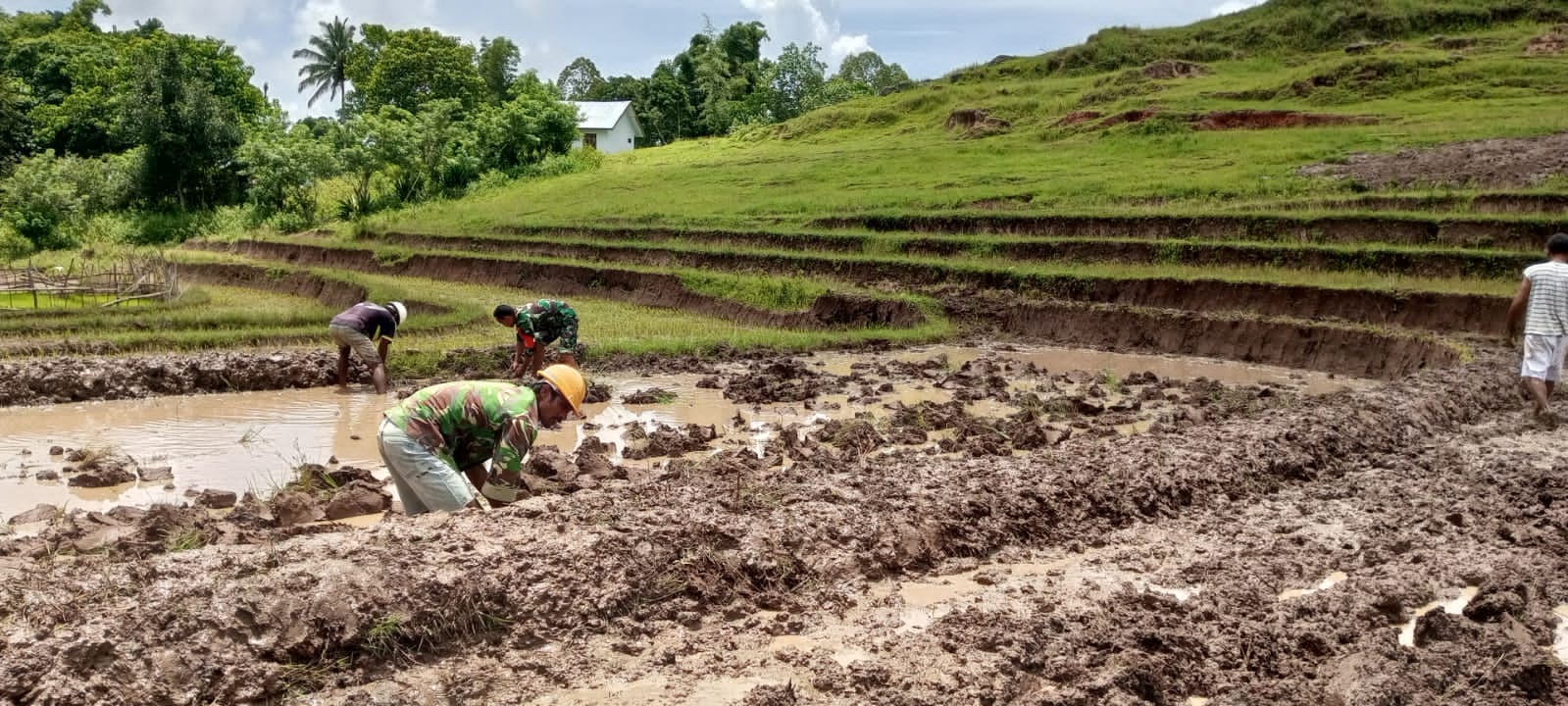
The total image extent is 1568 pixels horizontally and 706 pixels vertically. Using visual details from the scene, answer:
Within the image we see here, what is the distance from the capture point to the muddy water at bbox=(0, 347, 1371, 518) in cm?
812

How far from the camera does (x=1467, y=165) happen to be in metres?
20.7

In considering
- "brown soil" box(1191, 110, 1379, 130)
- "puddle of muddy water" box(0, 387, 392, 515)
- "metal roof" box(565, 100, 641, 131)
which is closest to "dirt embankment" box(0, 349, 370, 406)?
"puddle of muddy water" box(0, 387, 392, 515)

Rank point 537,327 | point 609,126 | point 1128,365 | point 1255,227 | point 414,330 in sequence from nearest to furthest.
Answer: point 537,327, point 1128,365, point 414,330, point 1255,227, point 609,126

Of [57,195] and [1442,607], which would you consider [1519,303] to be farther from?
[57,195]

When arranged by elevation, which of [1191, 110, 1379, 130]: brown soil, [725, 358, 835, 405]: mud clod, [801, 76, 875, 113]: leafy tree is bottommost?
[725, 358, 835, 405]: mud clod

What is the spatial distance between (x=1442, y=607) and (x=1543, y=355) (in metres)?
5.19

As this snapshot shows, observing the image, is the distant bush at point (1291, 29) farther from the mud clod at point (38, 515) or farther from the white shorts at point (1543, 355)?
the mud clod at point (38, 515)

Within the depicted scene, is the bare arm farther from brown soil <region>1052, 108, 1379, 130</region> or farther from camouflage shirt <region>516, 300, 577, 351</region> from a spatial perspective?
brown soil <region>1052, 108, 1379, 130</region>

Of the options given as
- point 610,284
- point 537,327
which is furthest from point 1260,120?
point 537,327

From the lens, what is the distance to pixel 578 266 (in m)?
23.8

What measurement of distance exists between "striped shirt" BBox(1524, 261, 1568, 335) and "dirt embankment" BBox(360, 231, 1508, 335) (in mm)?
5696

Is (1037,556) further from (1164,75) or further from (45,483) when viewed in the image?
(1164,75)

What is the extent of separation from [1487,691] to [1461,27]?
41106 millimetres

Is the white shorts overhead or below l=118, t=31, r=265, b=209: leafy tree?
below
